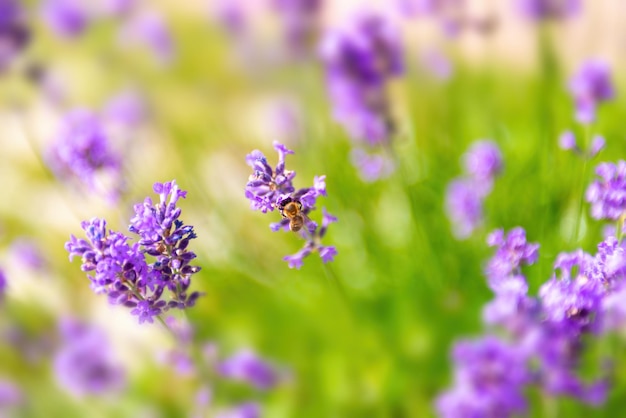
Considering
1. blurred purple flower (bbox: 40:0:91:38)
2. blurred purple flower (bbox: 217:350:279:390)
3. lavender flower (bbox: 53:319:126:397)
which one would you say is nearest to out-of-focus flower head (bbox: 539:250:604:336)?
blurred purple flower (bbox: 217:350:279:390)

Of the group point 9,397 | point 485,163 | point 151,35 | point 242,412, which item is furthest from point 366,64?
point 151,35

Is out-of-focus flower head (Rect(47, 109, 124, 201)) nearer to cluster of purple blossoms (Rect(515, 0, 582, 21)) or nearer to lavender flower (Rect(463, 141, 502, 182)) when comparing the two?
lavender flower (Rect(463, 141, 502, 182))

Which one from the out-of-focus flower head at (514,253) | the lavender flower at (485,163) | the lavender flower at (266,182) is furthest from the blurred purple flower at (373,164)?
the lavender flower at (266,182)

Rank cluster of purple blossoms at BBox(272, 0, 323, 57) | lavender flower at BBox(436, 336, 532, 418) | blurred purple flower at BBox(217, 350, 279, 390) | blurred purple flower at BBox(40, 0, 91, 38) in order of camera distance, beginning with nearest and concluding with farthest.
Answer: lavender flower at BBox(436, 336, 532, 418), blurred purple flower at BBox(217, 350, 279, 390), cluster of purple blossoms at BBox(272, 0, 323, 57), blurred purple flower at BBox(40, 0, 91, 38)

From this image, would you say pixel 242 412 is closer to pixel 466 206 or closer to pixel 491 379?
pixel 491 379

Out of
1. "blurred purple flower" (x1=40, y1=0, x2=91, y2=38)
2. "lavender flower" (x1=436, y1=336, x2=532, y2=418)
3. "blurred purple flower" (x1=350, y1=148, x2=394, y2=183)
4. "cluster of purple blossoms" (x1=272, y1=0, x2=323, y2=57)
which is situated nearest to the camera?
"lavender flower" (x1=436, y1=336, x2=532, y2=418)

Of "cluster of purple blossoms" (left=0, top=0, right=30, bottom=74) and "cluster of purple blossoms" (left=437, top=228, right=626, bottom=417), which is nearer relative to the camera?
"cluster of purple blossoms" (left=437, top=228, right=626, bottom=417)
